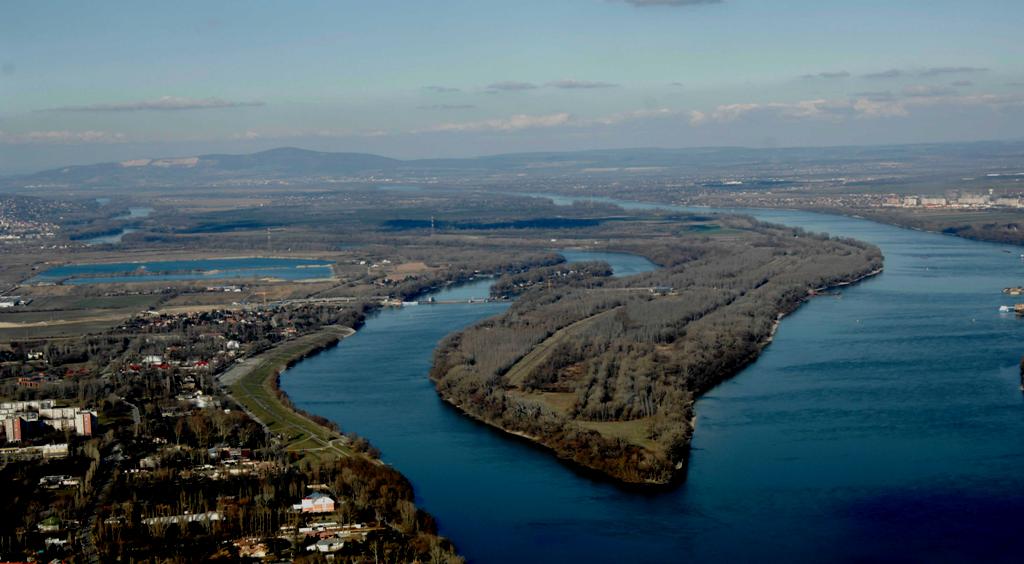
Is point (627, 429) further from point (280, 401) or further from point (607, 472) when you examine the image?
point (280, 401)

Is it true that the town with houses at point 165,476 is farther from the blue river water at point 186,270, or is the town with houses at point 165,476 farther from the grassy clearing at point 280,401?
the blue river water at point 186,270

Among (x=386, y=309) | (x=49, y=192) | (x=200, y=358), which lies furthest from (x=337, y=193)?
(x=200, y=358)

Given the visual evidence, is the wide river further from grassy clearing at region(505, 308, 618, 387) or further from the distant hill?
the distant hill

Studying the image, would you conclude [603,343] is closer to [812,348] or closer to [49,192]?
[812,348]

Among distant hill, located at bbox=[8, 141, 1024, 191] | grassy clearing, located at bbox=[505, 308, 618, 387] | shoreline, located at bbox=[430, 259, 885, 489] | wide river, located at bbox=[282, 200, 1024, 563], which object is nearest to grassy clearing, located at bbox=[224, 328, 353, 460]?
wide river, located at bbox=[282, 200, 1024, 563]

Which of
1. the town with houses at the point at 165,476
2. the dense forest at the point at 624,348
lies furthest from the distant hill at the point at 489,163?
the town with houses at the point at 165,476
